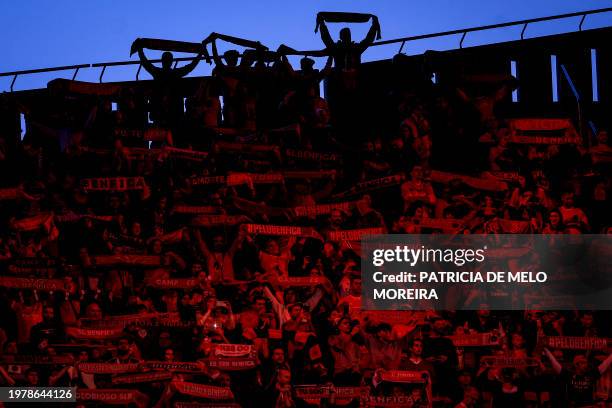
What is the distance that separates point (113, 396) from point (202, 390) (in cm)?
92

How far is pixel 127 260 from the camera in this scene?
12109 millimetres

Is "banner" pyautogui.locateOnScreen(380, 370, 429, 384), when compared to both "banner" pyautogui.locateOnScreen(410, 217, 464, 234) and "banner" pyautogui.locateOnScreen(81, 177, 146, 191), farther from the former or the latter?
"banner" pyautogui.locateOnScreen(81, 177, 146, 191)

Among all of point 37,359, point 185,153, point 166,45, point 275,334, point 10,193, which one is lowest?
point 37,359

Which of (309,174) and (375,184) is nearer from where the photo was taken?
(375,184)

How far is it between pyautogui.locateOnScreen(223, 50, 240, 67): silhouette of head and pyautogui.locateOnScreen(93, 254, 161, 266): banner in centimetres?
211

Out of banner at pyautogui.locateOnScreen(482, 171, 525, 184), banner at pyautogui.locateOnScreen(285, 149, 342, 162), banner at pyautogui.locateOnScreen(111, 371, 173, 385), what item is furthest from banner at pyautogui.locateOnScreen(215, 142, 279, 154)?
banner at pyautogui.locateOnScreen(111, 371, 173, 385)

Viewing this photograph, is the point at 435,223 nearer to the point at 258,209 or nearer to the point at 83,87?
the point at 258,209

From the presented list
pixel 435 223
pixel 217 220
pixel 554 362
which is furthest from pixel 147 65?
pixel 554 362

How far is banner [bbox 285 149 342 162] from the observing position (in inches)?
471

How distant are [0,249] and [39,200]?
2.14 ft

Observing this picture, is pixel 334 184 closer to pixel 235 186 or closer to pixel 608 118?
pixel 235 186

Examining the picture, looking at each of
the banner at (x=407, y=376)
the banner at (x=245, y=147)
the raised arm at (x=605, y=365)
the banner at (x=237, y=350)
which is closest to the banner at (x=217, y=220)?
the banner at (x=245, y=147)

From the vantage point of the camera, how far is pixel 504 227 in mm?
11516

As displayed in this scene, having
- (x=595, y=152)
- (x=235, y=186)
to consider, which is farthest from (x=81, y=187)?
(x=595, y=152)
